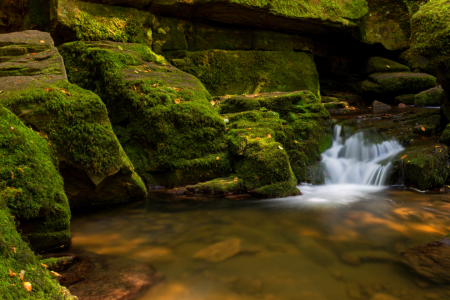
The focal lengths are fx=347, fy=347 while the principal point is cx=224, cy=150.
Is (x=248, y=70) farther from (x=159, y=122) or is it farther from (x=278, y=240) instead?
(x=278, y=240)

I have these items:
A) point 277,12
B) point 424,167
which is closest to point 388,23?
point 277,12

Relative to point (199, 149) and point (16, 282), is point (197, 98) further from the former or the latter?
point (16, 282)

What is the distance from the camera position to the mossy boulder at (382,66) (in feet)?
43.0

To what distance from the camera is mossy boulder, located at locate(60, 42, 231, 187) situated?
553 centimetres

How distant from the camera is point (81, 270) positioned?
2.88m

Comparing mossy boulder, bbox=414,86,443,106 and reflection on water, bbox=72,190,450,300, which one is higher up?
mossy boulder, bbox=414,86,443,106

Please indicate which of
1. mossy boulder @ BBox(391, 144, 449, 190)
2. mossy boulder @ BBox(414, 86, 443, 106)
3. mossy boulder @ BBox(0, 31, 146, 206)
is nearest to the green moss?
mossy boulder @ BBox(0, 31, 146, 206)

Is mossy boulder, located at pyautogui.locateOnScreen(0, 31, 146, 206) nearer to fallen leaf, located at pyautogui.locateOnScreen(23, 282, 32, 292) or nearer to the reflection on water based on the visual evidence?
the reflection on water

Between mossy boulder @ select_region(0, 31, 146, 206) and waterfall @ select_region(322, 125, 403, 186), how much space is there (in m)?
3.84

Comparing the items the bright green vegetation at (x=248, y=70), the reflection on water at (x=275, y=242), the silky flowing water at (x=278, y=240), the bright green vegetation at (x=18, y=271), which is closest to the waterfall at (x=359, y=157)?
the silky flowing water at (x=278, y=240)

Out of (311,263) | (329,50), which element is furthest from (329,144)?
(329,50)

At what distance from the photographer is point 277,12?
9492 mm

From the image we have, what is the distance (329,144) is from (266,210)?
3356 mm

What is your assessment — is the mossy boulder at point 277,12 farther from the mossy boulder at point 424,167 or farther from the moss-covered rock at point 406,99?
the mossy boulder at point 424,167
